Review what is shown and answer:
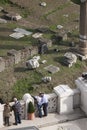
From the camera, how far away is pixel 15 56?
28.2m

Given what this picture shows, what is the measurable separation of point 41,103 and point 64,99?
3.68 ft

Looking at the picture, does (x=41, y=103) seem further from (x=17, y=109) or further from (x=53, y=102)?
(x=17, y=109)

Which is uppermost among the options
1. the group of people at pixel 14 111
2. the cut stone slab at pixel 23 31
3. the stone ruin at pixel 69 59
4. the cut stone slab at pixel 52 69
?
the cut stone slab at pixel 23 31

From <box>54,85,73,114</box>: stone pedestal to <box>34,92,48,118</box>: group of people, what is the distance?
2.18 feet

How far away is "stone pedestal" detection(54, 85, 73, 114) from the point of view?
2347cm

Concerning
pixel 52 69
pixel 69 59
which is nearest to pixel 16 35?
pixel 69 59

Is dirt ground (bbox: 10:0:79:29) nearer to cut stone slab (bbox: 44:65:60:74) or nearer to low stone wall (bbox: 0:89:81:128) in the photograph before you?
cut stone slab (bbox: 44:65:60:74)

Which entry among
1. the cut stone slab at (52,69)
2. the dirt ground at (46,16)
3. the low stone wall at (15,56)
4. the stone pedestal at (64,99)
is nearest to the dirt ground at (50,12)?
the dirt ground at (46,16)

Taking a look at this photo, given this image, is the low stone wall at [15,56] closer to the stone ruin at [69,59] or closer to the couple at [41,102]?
the stone ruin at [69,59]

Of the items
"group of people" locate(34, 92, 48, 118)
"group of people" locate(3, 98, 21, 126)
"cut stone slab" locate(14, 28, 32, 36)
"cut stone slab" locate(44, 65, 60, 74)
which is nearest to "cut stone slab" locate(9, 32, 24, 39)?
"cut stone slab" locate(14, 28, 32, 36)

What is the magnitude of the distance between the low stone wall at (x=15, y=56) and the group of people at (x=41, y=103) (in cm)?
484

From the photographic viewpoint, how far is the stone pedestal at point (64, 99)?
77.0ft

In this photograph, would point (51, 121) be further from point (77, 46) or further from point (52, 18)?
point (52, 18)

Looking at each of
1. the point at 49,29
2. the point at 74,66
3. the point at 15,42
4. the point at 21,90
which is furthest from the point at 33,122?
the point at 49,29
